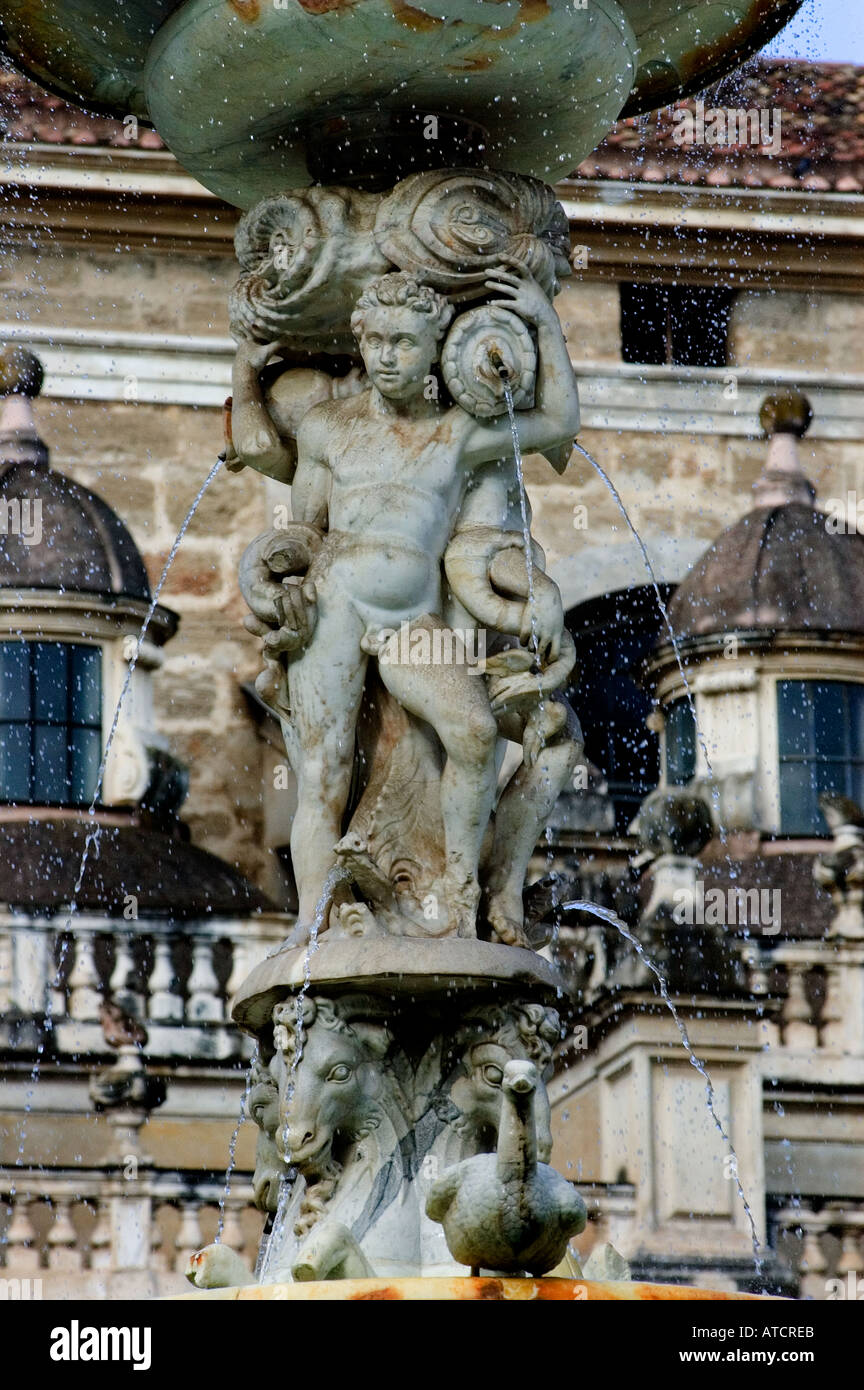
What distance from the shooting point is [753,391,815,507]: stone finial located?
24156 mm

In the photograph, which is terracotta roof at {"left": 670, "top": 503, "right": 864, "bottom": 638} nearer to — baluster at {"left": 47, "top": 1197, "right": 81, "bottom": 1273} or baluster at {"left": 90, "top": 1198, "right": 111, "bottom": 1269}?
baluster at {"left": 90, "top": 1198, "right": 111, "bottom": 1269}

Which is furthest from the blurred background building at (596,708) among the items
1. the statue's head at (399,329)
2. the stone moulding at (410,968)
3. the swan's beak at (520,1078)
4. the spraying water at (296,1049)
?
the swan's beak at (520,1078)

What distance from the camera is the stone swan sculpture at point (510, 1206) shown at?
669 centimetres

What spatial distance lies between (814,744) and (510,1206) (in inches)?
658

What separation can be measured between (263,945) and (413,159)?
11027 mm

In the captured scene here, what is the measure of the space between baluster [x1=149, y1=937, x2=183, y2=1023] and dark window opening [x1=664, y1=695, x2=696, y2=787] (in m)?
5.67

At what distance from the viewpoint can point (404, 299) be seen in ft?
26.1

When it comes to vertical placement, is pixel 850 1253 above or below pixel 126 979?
below

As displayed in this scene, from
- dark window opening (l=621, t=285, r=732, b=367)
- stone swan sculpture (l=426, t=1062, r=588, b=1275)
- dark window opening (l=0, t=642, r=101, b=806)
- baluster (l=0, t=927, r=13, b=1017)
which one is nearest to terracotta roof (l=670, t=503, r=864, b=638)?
dark window opening (l=621, t=285, r=732, b=367)

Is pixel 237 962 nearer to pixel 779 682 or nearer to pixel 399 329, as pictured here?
pixel 779 682

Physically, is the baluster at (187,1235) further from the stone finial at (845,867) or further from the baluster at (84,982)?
the stone finial at (845,867)

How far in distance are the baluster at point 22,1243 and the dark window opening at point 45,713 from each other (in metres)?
7.45

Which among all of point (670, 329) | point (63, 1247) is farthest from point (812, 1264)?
point (670, 329)
